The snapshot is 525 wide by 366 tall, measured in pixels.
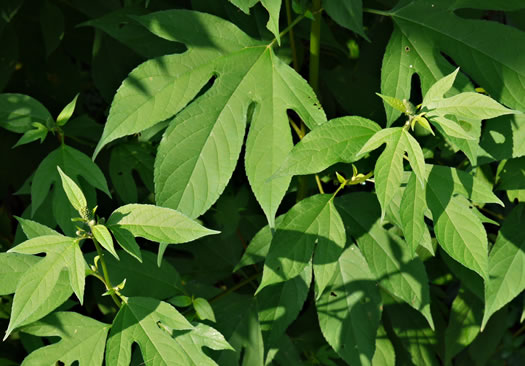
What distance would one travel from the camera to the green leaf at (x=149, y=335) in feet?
5.27


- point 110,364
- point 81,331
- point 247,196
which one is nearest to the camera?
point 110,364

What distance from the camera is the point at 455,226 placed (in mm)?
1635

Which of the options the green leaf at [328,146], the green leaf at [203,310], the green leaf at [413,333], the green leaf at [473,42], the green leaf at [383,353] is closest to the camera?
the green leaf at [328,146]

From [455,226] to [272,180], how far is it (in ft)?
1.72

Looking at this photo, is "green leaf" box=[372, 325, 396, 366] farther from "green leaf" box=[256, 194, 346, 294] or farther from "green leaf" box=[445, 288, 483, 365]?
"green leaf" box=[256, 194, 346, 294]


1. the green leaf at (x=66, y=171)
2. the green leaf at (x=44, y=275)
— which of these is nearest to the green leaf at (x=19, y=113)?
the green leaf at (x=66, y=171)

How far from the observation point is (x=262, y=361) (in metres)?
2.06

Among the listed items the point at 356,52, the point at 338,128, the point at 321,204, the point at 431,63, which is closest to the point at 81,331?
the point at 321,204

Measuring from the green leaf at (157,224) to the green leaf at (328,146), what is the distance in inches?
10.6

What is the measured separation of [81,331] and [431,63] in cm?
133

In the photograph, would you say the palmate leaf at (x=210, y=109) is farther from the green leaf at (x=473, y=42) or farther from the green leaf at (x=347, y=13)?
the green leaf at (x=473, y=42)

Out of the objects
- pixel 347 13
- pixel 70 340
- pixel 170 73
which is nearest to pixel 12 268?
pixel 70 340

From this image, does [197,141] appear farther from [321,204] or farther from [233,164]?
[321,204]

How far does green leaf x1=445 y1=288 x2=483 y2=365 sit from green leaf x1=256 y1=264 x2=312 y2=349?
0.74m
